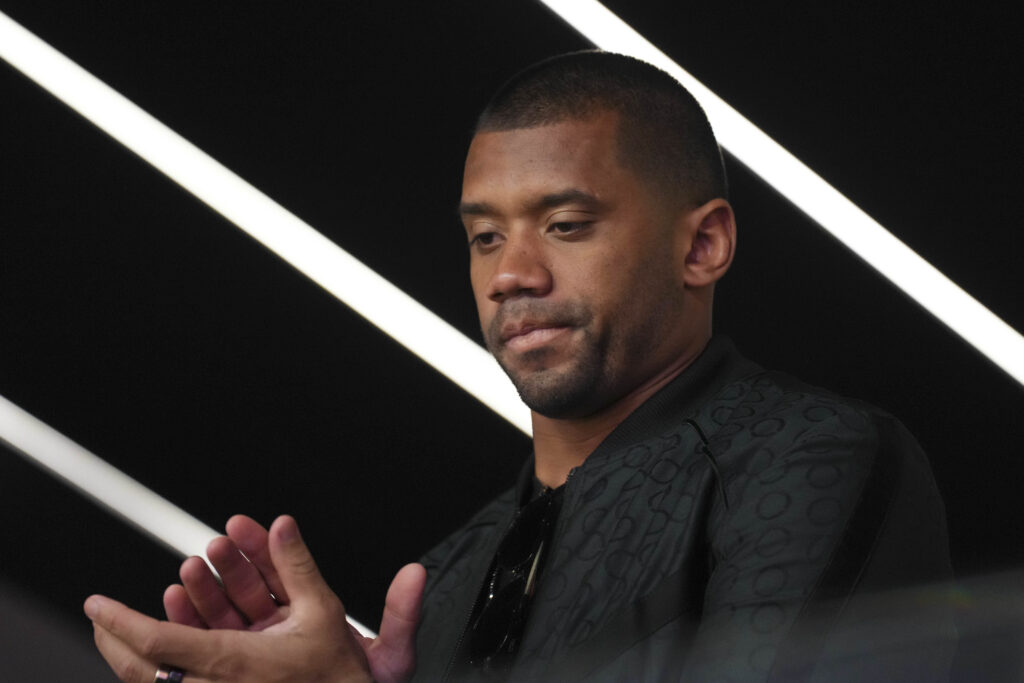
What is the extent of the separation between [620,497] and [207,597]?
0.48m

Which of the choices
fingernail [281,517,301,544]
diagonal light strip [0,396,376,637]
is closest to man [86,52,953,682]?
fingernail [281,517,301,544]

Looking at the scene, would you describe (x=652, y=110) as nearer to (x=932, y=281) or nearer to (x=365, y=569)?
(x=932, y=281)

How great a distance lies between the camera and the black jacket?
109cm

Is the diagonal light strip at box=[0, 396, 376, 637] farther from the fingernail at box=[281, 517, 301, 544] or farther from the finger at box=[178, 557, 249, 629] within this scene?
the fingernail at box=[281, 517, 301, 544]

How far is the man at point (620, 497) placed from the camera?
1.12 m

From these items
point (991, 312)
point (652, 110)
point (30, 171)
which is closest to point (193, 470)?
point (30, 171)

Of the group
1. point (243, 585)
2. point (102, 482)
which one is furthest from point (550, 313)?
point (102, 482)

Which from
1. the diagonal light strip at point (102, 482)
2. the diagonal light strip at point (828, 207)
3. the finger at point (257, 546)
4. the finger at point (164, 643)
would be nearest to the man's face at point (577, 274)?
the finger at point (257, 546)

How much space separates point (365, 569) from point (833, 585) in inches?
69.0

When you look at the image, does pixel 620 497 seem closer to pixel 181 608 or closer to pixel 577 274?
pixel 577 274

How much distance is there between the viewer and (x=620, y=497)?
137 cm

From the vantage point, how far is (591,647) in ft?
3.97

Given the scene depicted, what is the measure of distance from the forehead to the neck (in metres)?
0.26

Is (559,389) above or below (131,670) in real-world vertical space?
above
